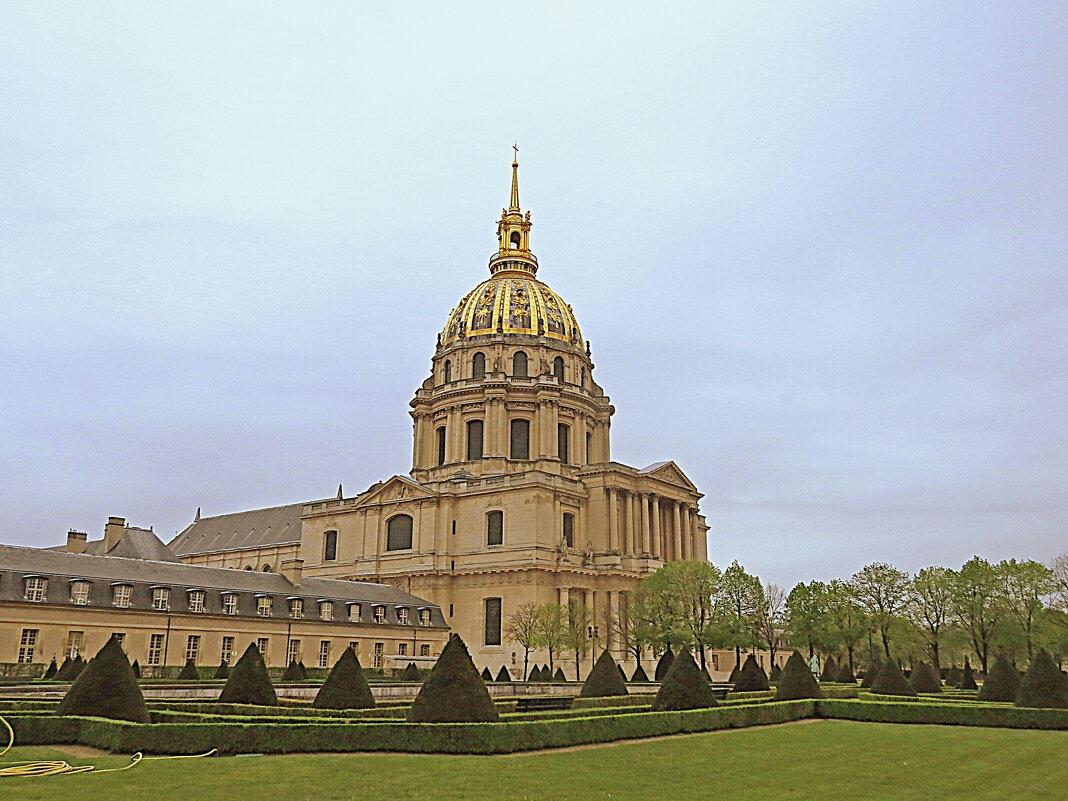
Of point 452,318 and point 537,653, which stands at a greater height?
point 452,318

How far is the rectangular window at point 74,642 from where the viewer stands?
143 feet

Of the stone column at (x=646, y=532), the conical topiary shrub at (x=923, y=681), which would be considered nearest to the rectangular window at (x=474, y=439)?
the stone column at (x=646, y=532)

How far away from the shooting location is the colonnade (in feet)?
224

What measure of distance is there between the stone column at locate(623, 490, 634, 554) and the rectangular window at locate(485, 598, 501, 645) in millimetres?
10170

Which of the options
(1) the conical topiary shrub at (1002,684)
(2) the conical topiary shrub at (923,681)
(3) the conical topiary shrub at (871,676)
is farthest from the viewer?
(3) the conical topiary shrub at (871,676)

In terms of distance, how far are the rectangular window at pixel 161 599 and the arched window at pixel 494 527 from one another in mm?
25753

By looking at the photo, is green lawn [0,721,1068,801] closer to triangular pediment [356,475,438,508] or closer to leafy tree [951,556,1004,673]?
leafy tree [951,556,1004,673]

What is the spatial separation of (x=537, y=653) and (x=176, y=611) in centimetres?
2388

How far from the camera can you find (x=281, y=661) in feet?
168

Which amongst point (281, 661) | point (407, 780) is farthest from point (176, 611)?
point (407, 780)

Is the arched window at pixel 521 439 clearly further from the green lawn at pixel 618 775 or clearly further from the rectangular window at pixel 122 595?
the green lawn at pixel 618 775

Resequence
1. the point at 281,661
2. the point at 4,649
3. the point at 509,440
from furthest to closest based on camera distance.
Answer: the point at 509,440
the point at 281,661
the point at 4,649

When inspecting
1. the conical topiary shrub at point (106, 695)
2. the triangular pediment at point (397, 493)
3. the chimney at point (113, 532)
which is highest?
the triangular pediment at point (397, 493)

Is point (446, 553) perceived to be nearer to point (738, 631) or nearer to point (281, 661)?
point (281, 661)
